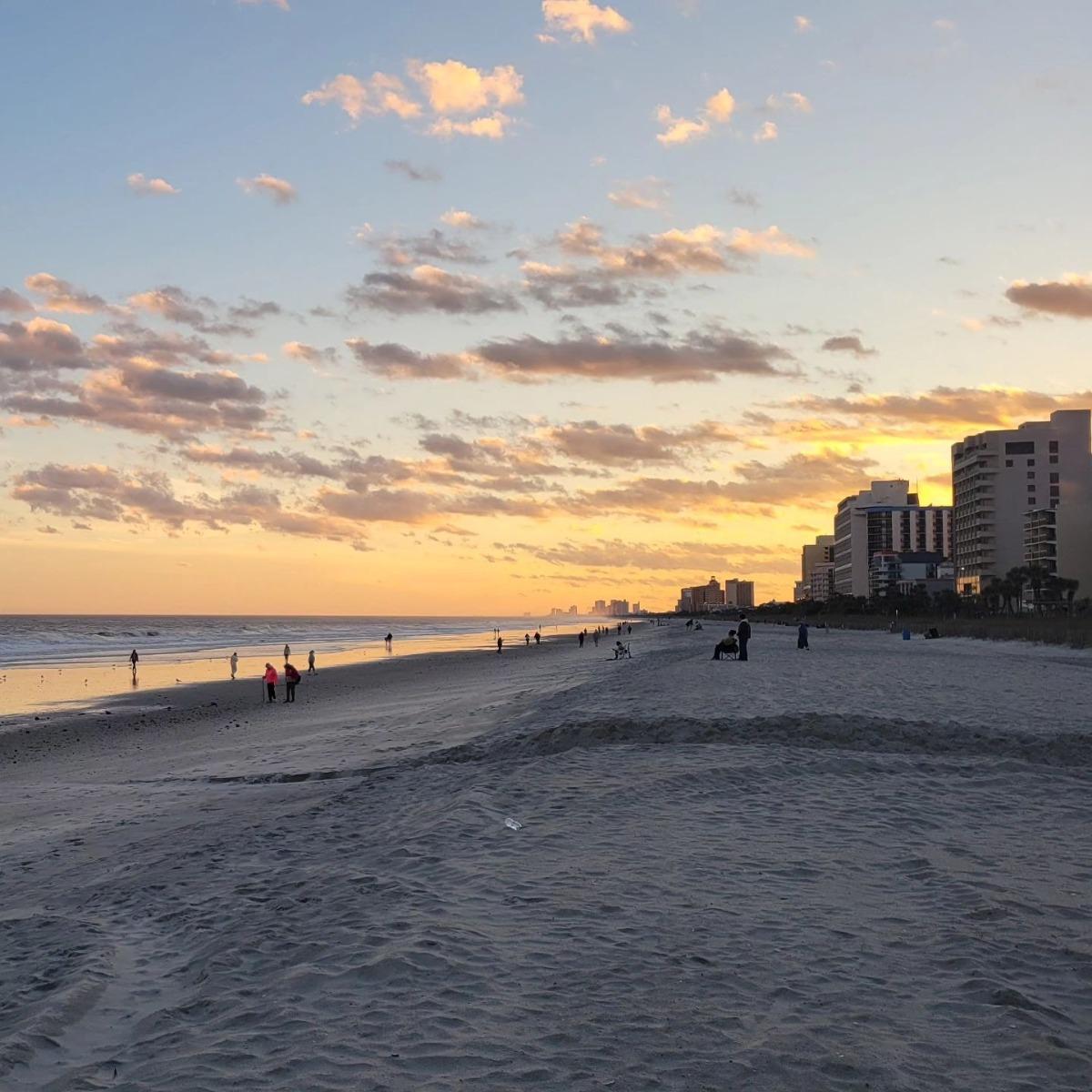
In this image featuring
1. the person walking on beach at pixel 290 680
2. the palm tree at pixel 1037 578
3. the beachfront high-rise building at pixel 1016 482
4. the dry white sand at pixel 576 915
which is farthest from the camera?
the beachfront high-rise building at pixel 1016 482

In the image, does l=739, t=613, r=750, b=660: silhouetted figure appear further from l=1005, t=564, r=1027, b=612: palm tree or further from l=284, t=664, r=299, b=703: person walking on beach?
l=1005, t=564, r=1027, b=612: palm tree

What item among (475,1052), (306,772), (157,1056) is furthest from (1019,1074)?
(306,772)

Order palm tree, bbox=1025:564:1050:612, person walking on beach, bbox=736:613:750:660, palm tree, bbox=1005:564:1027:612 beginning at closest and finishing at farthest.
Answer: person walking on beach, bbox=736:613:750:660 → palm tree, bbox=1005:564:1027:612 → palm tree, bbox=1025:564:1050:612

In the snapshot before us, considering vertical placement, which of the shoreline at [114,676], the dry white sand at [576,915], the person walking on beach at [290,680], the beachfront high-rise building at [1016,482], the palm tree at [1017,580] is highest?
the beachfront high-rise building at [1016,482]

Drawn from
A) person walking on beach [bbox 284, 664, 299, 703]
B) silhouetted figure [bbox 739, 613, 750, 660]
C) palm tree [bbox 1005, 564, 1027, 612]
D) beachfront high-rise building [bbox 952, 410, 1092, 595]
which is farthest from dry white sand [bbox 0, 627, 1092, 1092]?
beachfront high-rise building [bbox 952, 410, 1092, 595]

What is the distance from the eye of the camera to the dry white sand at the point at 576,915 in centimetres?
593

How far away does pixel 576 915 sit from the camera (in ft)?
27.8

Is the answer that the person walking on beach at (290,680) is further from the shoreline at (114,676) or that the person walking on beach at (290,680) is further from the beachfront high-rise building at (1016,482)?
the beachfront high-rise building at (1016,482)

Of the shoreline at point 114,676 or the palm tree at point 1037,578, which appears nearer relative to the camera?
the shoreline at point 114,676

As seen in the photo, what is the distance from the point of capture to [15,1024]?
6793 mm

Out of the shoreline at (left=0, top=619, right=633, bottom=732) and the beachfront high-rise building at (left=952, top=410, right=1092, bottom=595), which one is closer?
the shoreline at (left=0, top=619, right=633, bottom=732)

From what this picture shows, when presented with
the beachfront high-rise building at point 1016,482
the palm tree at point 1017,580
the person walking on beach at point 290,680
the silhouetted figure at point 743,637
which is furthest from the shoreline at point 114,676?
the beachfront high-rise building at point 1016,482

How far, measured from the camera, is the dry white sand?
19.5 feet

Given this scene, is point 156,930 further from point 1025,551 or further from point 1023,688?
point 1025,551
